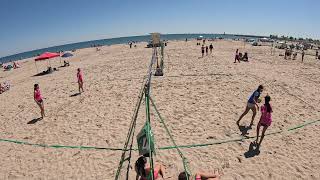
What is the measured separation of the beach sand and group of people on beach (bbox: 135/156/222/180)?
32 cm

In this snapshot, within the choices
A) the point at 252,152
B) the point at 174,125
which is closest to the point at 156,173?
the point at 252,152

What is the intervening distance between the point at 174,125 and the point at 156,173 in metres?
3.31

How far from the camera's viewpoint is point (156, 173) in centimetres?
614

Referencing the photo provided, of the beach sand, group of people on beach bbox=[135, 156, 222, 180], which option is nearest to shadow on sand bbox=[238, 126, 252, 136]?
the beach sand

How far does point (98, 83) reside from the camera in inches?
657

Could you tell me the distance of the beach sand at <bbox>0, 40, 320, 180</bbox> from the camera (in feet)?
22.6

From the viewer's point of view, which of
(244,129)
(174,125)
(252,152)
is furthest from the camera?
(174,125)

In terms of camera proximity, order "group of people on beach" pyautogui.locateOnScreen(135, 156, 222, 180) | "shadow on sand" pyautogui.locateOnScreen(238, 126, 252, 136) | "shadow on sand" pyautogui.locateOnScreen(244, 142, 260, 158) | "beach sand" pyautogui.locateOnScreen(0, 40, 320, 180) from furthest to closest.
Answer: "shadow on sand" pyautogui.locateOnScreen(238, 126, 252, 136), "shadow on sand" pyautogui.locateOnScreen(244, 142, 260, 158), "beach sand" pyautogui.locateOnScreen(0, 40, 320, 180), "group of people on beach" pyautogui.locateOnScreen(135, 156, 222, 180)

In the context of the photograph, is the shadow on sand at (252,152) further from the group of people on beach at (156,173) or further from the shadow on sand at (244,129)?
the group of people on beach at (156,173)

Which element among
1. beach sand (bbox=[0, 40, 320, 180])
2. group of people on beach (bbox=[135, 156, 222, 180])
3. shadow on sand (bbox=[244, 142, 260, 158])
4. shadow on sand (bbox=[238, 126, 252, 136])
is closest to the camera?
group of people on beach (bbox=[135, 156, 222, 180])

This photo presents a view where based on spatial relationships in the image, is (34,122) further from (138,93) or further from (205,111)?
(205,111)

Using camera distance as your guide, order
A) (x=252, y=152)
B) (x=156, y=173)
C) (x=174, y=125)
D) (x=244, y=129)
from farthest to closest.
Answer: (x=174, y=125) → (x=244, y=129) → (x=252, y=152) → (x=156, y=173)

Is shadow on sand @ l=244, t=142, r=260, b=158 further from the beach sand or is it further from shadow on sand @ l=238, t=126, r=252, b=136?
shadow on sand @ l=238, t=126, r=252, b=136

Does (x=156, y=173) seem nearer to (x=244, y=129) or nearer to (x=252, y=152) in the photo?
(x=252, y=152)
